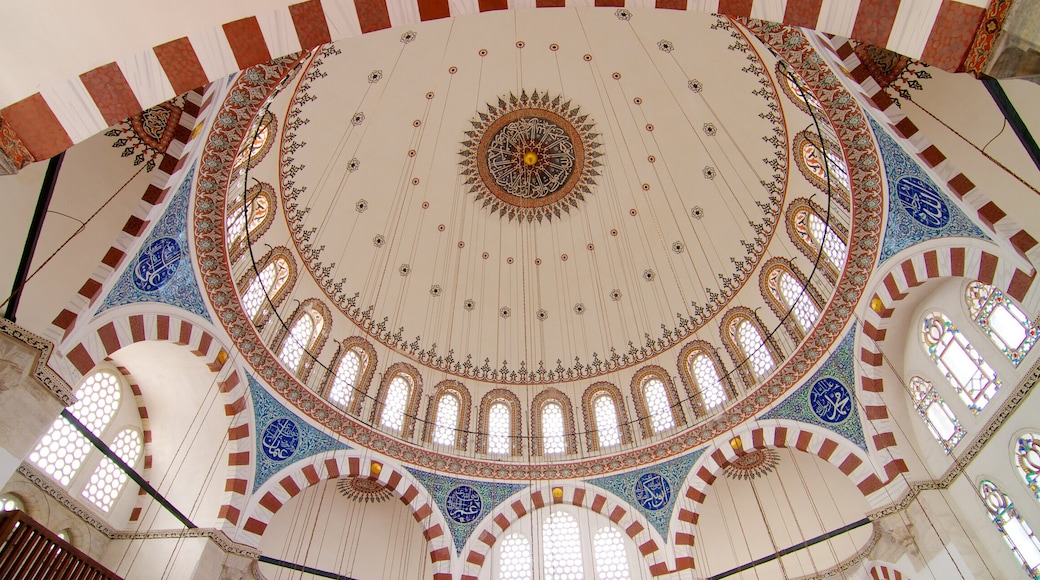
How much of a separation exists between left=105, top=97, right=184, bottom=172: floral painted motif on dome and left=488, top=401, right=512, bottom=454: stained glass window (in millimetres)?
7740

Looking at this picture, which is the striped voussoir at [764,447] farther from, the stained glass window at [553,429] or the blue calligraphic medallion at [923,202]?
the blue calligraphic medallion at [923,202]

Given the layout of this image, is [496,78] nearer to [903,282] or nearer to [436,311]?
[436,311]

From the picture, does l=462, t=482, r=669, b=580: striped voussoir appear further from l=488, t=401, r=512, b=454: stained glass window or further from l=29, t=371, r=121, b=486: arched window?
l=29, t=371, r=121, b=486: arched window

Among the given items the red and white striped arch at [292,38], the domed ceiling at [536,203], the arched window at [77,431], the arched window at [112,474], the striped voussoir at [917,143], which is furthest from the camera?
the domed ceiling at [536,203]

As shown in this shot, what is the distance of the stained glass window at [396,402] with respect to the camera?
37.8ft

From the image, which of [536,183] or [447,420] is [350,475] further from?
[536,183]

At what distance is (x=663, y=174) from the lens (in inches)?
462

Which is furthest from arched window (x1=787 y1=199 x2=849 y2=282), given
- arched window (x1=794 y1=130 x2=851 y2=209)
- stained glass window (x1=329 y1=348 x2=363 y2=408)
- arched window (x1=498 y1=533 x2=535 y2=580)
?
stained glass window (x1=329 y1=348 x2=363 y2=408)

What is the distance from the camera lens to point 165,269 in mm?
7633

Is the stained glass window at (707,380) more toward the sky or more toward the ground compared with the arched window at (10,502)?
more toward the sky

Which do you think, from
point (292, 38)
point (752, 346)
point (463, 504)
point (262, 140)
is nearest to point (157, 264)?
point (262, 140)

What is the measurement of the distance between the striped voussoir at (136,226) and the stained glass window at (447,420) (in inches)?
260

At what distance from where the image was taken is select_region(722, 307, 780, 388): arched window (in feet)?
35.5

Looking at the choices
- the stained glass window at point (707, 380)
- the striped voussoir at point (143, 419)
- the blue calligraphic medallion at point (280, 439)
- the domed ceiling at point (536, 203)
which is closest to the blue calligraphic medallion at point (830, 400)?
the domed ceiling at point (536, 203)
